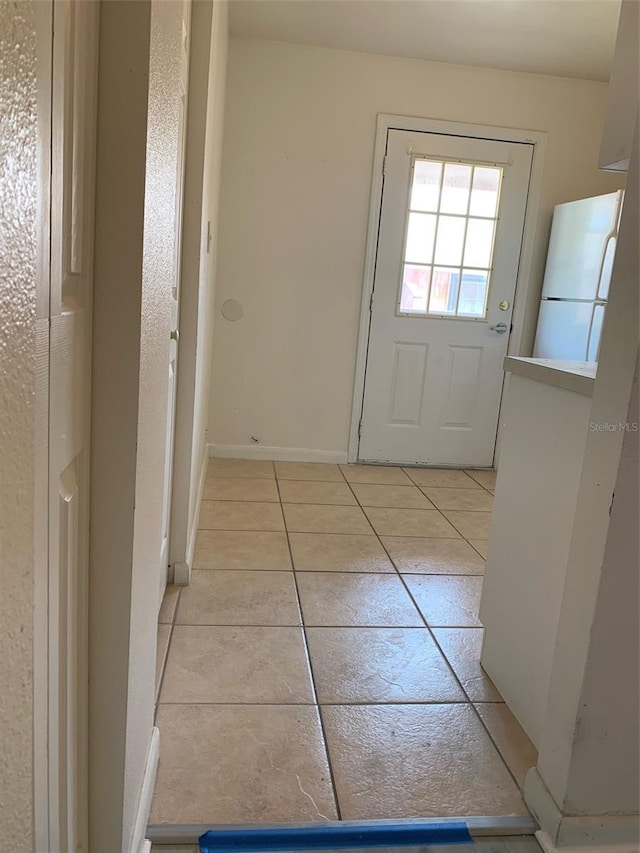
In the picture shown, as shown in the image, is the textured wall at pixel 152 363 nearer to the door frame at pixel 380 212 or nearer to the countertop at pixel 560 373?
the countertop at pixel 560 373

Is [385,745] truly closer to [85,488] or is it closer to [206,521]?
[85,488]

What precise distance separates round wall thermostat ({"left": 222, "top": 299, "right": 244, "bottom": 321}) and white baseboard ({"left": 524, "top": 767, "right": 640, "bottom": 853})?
3077 mm

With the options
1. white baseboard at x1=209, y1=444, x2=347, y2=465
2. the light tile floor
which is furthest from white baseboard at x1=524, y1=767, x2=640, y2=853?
white baseboard at x1=209, y1=444, x2=347, y2=465

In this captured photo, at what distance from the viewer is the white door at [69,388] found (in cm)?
64

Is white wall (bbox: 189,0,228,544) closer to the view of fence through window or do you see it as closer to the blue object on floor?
the blue object on floor

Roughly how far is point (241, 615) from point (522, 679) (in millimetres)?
880

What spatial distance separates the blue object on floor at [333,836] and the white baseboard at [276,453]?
2.87m

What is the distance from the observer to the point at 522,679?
164 centimetres

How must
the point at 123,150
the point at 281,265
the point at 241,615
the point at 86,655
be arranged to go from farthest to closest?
the point at 281,265, the point at 241,615, the point at 86,655, the point at 123,150

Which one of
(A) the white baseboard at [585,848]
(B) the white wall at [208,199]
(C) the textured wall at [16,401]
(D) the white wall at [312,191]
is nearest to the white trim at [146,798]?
(C) the textured wall at [16,401]

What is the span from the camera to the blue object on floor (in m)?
1.21

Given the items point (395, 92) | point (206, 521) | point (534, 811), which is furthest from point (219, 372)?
point (534, 811)

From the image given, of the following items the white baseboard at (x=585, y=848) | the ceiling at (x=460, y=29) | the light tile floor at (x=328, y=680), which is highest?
the ceiling at (x=460, y=29)

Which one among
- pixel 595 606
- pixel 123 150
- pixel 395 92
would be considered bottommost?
pixel 595 606
